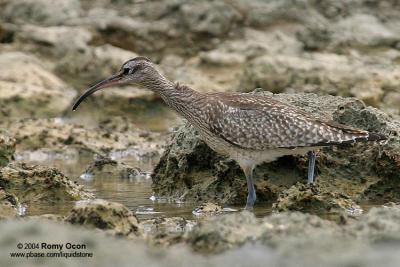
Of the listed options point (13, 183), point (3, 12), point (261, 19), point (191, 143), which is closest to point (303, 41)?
point (261, 19)

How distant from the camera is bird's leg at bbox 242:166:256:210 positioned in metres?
11.4

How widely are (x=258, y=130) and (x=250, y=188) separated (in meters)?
0.71

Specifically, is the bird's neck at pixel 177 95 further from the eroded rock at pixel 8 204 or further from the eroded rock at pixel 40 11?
the eroded rock at pixel 40 11

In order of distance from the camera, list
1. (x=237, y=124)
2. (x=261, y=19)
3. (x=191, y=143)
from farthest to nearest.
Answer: (x=261, y=19) → (x=191, y=143) → (x=237, y=124)

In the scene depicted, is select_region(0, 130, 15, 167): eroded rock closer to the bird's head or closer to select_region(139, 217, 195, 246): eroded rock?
the bird's head

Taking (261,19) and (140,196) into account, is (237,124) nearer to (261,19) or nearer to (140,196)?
(140,196)

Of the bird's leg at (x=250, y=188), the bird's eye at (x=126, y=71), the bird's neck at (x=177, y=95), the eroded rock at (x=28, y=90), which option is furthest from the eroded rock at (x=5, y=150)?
the eroded rock at (x=28, y=90)

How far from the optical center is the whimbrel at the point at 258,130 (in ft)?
37.2

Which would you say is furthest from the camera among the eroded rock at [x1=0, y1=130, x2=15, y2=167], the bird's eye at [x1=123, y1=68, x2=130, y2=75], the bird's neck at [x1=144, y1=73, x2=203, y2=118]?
the eroded rock at [x1=0, y1=130, x2=15, y2=167]

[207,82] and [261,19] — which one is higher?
[261,19]

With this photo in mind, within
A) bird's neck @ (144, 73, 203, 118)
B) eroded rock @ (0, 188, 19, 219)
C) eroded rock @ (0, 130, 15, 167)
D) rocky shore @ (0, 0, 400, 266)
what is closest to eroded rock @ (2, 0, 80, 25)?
rocky shore @ (0, 0, 400, 266)

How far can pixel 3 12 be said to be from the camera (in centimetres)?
2216

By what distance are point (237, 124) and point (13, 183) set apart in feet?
9.91

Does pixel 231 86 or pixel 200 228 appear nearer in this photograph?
pixel 200 228
